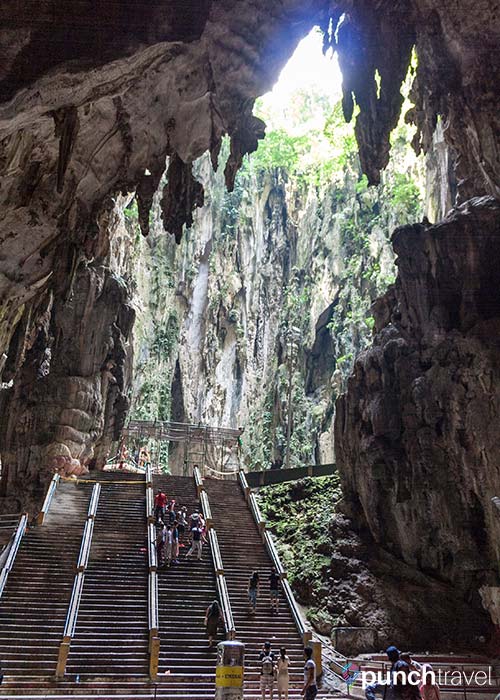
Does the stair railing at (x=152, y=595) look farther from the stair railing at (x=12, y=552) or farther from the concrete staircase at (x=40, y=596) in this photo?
the stair railing at (x=12, y=552)

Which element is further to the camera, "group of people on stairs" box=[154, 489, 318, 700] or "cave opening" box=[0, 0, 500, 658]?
"cave opening" box=[0, 0, 500, 658]

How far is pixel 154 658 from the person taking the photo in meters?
11.3

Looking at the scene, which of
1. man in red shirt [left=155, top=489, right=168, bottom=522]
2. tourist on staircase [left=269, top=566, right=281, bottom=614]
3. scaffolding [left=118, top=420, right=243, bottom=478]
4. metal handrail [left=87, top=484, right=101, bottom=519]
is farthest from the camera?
scaffolding [left=118, top=420, right=243, bottom=478]

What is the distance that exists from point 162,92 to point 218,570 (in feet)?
37.5

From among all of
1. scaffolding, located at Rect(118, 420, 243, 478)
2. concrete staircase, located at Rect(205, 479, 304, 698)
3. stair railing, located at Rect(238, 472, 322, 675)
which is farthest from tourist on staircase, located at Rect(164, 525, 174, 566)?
scaffolding, located at Rect(118, 420, 243, 478)

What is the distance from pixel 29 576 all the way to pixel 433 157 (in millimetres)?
22881

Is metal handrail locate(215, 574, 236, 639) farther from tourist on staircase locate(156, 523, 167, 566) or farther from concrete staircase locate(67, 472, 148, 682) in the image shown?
concrete staircase locate(67, 472, 148, 682)

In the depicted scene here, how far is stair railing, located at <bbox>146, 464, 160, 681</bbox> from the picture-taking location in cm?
1134

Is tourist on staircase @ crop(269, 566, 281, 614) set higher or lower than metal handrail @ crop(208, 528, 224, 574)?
lower

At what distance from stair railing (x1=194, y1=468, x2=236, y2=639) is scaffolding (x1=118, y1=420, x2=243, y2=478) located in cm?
640

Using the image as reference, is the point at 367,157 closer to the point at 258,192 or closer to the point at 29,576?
the point at 29,576

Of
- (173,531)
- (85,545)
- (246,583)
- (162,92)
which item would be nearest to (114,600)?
(85,545)

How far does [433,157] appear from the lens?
26.2 m

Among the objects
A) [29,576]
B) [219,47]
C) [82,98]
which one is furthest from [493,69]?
[29,576]
